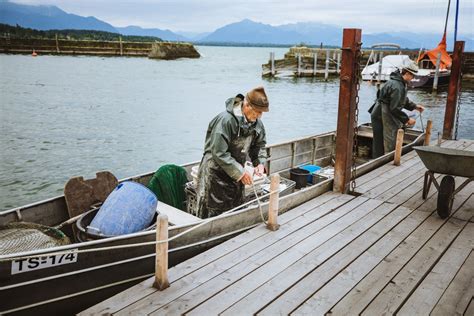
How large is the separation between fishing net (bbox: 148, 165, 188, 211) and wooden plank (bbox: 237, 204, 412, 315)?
2.88 m

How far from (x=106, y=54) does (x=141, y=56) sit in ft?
30.2

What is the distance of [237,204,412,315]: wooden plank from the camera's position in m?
3.55

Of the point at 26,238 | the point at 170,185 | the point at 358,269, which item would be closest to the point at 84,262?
the point at 26,238

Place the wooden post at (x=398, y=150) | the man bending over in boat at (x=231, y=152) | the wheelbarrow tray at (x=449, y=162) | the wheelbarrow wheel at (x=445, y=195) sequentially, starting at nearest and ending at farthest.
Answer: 1. the man bending over in boat at (x=231, y=152)
2. the wheelbarrow tray at (x=449, y=162)
3. the wheelbarrow wheel at (x=445, y=195)
4. the wooden post at (x=398, y=150)

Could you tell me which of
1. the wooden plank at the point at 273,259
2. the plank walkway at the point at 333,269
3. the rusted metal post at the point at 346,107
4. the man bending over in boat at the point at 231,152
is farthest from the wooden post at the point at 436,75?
the man bending over in boat at the point at 231,152

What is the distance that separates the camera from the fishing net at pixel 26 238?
4.02 m

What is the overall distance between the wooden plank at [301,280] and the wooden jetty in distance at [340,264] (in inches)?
0.4

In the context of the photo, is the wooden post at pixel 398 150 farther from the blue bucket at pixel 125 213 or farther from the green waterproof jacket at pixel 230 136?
the blue bucket at pixel 125 213

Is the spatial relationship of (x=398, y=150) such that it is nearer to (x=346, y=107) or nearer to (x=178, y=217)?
(x=346, y=107)

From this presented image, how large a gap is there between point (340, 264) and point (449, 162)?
2.45m

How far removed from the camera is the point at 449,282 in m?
3.99

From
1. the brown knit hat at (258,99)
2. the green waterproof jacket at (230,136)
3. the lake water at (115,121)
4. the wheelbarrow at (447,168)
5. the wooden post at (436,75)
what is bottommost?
the lake water at (115,121)

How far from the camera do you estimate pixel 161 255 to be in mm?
3666

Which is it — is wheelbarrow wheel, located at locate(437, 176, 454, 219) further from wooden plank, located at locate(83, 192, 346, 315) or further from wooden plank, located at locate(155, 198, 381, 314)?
wooden plank, located at locate(83, 192, 346, 315)
